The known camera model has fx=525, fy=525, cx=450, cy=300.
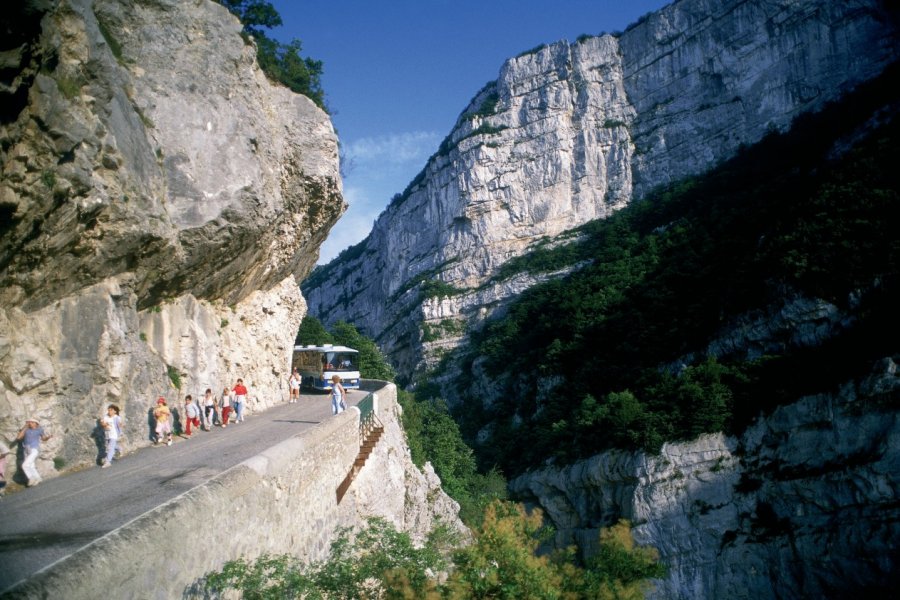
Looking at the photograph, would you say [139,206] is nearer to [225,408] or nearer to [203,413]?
[203,413]

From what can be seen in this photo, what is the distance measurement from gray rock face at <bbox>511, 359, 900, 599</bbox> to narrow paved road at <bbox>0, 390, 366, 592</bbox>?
61.0 feet

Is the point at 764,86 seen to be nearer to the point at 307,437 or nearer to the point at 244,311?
the point at 244,311

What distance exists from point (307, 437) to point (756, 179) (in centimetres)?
4815

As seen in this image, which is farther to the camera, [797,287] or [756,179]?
[756,179]

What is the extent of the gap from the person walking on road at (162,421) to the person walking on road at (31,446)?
9.90 ft

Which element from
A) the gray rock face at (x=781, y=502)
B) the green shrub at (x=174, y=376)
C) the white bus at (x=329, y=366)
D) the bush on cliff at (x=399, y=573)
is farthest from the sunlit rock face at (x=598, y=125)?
the bush on cliff at (x=399, y=573)

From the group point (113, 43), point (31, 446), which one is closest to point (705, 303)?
point (113, 43)

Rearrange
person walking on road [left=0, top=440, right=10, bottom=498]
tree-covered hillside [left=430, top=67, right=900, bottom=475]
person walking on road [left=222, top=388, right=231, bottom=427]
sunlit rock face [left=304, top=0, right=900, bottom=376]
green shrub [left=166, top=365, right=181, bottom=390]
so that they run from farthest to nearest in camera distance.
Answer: sunlit rock face [left=304, top=0, right=900, bottom=376], tree-covered hillside [left=430, top=67, right=900, bottom=475], person walking on road [left=222, top=388, right=231, bottom=427], green shrub [left=166, top=365, right=181, bottom=390], person walking on road [left=0, top=440, right=10, bottom=498]

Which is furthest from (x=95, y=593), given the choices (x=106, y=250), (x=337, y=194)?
(x=337, y=194)

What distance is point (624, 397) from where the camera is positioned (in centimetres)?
2728

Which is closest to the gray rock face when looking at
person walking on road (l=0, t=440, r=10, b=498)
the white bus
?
the white bus

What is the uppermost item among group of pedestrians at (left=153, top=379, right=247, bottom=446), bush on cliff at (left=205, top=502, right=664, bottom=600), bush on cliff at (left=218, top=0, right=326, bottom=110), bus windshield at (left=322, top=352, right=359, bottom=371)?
bush on cliff at (left=218, top=0, right=326, bottom=110)

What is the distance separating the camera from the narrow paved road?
4.89 m

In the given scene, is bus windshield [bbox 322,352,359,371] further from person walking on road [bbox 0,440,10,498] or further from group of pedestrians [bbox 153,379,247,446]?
person walking on road [bbox 0,440,10,498]
